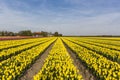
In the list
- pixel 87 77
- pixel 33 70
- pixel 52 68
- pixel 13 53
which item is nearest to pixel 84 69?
pixel 87 77

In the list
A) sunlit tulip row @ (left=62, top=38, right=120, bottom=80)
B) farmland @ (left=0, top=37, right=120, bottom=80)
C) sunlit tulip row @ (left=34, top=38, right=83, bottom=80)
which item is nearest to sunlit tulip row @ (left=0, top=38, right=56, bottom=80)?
farmland @ (left=0, top=37, right=120, bottom=80)

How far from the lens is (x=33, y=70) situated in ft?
38.2

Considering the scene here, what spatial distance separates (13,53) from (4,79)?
33.5ft

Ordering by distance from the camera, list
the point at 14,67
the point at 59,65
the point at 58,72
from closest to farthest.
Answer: the point at 58,72, the point at 59,65, the point at 14,67

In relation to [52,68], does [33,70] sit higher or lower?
lower

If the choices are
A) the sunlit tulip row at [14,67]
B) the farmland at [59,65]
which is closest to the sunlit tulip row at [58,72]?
the farmland at [59,65]

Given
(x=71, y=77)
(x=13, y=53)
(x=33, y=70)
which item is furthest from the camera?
(x=13, y=53)

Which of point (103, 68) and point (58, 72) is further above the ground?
point (58, 72)

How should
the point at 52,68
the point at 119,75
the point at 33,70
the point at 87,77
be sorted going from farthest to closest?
the point at 33,70
the point at 87,77
the point at 52,68
the point at 119,75

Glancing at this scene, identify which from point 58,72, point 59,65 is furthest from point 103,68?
point 58,72

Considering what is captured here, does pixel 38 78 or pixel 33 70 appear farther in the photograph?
pixel 33 70

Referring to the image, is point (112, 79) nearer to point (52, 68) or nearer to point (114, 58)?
point (52, 68)

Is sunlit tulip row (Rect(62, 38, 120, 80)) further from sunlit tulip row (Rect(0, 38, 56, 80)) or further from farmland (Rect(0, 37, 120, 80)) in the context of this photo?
sunlit tulip row (Rect(0, 38, 56, 80))

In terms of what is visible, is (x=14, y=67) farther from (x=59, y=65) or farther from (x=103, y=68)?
(x=103, y=68)
